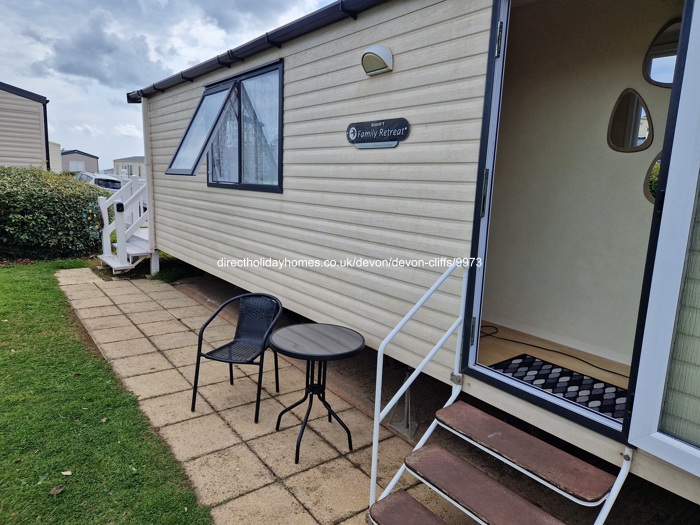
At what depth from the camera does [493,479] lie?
72.1 inches

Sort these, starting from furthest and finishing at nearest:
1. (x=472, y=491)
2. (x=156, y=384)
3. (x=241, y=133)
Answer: (x=241, y=133), (x=156, y=384), (x=472, y=491)

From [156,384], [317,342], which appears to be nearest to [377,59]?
[317,342]

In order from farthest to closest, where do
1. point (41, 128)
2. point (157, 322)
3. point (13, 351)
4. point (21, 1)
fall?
point (41, 128), point (21, 1), point (157, 322), point (13, 351)

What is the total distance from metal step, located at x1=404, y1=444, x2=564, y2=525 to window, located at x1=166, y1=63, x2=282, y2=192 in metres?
2.66

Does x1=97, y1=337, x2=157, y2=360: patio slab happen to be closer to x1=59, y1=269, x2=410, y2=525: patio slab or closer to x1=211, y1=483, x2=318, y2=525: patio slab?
x1=59, y1=269, x2=410, y2=525: patio slab

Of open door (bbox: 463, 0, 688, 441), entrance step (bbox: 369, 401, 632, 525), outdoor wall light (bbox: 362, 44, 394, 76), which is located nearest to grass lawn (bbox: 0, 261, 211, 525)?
entrance step (bbox: 369, 401, 632, 525)

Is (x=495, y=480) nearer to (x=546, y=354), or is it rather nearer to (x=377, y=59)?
(x=546, y=354)

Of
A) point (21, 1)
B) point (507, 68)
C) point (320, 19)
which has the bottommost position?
point (507, 68)

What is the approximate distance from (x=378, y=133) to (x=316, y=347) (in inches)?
54.9

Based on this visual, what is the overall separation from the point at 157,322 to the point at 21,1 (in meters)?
10.9

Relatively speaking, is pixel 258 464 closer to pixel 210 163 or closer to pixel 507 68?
pixel 507 68

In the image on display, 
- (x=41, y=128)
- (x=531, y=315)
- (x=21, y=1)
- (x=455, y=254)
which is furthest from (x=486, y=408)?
(x=41, y=128)

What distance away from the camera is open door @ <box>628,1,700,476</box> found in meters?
1.37

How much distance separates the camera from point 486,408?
9.95ft
